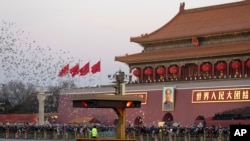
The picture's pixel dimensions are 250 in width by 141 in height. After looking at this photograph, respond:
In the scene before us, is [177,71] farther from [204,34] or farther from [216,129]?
[216,129]

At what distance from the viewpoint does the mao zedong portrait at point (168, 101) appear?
1676 inches

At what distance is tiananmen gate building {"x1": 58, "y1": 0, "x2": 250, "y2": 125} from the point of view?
3947 cm

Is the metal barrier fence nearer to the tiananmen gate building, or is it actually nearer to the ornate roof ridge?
the tiananmen gate building

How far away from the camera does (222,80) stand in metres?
40.0

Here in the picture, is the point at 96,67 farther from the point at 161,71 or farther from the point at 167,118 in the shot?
the point at 167,118

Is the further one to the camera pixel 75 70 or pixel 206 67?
pixel 75 70

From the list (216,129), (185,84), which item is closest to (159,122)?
(185,84)

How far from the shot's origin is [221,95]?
1556 inches

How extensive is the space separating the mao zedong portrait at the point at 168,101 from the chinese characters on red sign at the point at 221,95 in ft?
6.34

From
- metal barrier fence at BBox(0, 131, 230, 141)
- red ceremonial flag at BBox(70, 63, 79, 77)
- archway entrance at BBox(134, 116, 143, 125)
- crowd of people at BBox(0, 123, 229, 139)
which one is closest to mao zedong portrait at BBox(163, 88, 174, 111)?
archway entrance at BBox(134, 116, 143, 125)

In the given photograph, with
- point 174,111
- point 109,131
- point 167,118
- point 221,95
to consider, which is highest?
point 221,95

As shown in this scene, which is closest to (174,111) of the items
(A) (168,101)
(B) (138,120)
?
(A) (168,101)

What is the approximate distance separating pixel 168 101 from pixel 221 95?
4752mm

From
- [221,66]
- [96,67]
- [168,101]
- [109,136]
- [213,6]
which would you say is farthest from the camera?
[213,6]
